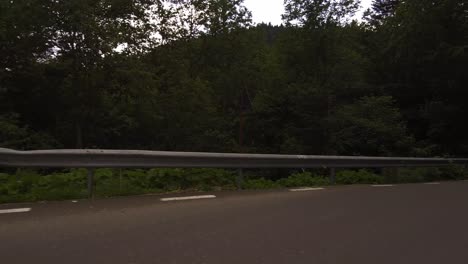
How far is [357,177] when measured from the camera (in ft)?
41.4

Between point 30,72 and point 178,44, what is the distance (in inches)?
314

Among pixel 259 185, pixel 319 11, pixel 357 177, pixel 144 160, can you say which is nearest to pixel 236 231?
pixel 144 160

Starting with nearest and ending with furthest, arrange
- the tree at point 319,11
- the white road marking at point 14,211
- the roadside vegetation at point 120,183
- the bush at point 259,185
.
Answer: the white road marking at point 14,211, the roadside vegetation at point 120,183, the bush at point 259,185, the tree at point 319,11

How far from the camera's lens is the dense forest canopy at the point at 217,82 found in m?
16.2

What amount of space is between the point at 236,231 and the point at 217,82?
25.6 meters

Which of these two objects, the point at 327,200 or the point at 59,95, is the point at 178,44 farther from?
the point at 327,200

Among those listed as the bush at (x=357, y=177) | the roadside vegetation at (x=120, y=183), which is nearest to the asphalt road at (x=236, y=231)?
the roadside vegetation at (x=120, y=183)

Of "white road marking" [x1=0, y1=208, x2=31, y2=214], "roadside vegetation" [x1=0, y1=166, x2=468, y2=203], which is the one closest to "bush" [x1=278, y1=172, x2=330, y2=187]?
"roadside vegetation" [x1=0, y1=166, x2=468, y2=203]

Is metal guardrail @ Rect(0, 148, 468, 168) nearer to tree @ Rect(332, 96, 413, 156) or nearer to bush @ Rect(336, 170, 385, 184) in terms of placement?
bush @ Rect(336, 170, 385, 184)

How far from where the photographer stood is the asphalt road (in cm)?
438

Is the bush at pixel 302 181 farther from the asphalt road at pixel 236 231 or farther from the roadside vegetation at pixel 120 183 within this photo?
the asphalt road at pixel 236 231

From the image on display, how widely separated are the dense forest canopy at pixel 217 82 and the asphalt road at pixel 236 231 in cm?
901

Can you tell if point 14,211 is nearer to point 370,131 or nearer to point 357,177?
point 357,177

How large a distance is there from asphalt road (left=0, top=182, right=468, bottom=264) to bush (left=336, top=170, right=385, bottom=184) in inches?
174
